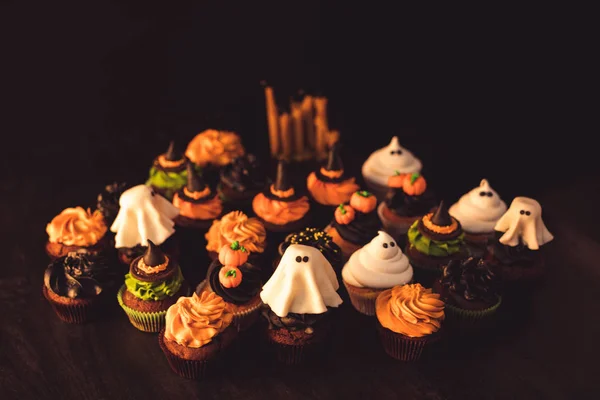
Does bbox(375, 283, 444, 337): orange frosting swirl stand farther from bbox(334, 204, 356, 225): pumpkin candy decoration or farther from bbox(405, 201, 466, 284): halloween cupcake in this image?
bbox(334, 204, 356, 225): pumpkin candy decoration

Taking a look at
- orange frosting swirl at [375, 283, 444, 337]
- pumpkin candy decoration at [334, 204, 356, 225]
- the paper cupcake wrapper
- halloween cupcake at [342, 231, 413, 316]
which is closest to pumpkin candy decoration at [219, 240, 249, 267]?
the paper cupcake wrapper

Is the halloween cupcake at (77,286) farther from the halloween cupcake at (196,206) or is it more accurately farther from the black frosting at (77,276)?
the halloween cupcake at (196,206)

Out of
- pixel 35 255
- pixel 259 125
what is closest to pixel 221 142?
pixel 259 125

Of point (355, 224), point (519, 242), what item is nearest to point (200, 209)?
point (355, 224)

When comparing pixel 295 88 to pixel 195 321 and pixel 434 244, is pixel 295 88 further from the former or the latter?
pixel 195 321

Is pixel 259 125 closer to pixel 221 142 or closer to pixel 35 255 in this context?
pixel 221 142
